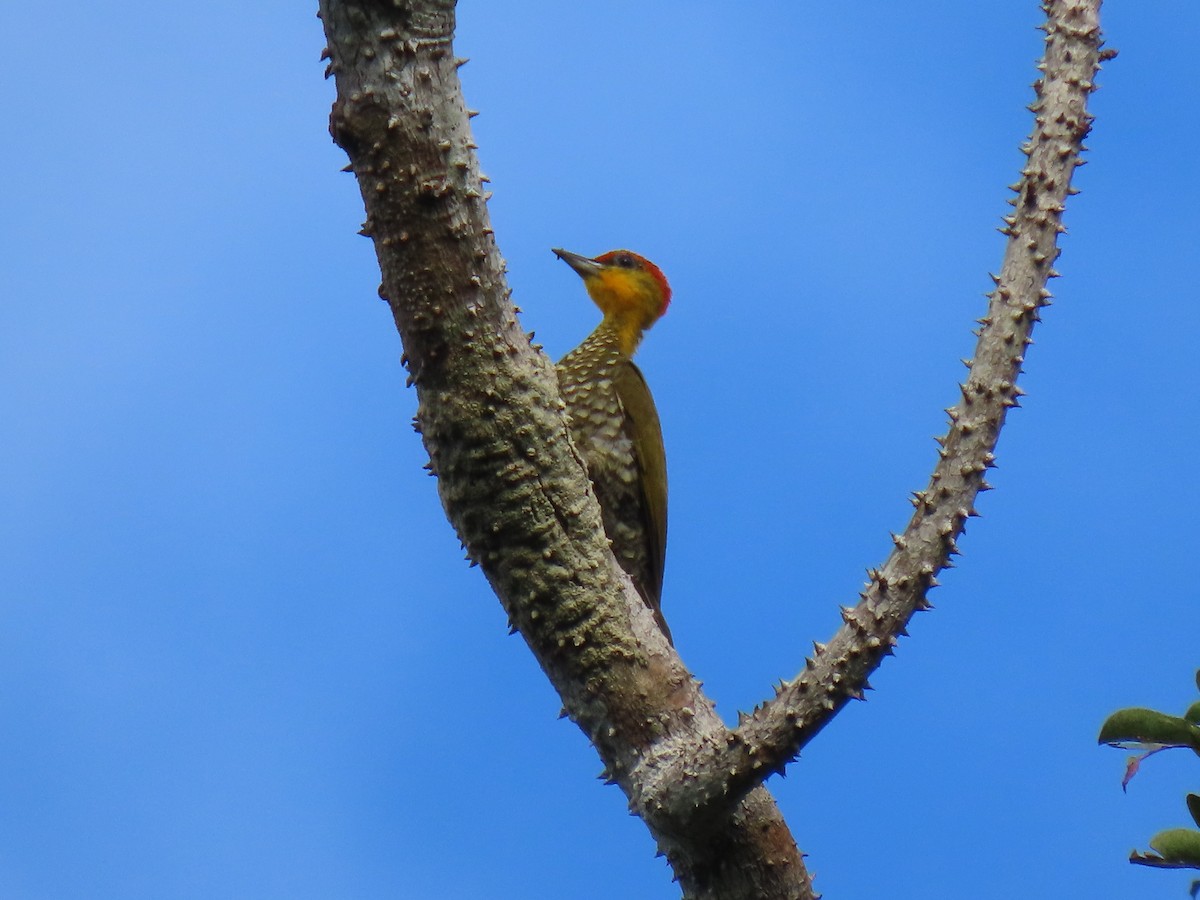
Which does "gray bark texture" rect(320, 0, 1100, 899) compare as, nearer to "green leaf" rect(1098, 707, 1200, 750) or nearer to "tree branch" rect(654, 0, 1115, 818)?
"tree branch" rect(654, 0, 1115, 818)

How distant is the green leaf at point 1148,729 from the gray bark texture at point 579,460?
56 cm

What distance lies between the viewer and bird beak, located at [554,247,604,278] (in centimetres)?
689

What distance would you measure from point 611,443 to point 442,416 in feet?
6.34

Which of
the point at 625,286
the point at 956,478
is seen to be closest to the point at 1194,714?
the point at 956,478

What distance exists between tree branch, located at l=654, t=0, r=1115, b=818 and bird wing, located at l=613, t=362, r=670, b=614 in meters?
1.84

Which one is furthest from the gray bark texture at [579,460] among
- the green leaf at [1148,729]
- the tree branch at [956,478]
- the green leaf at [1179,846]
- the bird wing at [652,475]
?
the bird wing at [652,475]

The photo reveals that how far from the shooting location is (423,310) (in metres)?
3.77

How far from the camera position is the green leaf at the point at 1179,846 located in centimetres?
296

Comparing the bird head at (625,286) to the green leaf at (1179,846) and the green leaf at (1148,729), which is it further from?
the green leaf at (1179,846)

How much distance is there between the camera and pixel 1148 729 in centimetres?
309

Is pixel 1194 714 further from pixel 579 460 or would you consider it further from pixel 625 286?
pixel 625 286

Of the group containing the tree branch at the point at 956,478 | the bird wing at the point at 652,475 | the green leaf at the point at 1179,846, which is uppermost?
the bird wing at the point at 652,475

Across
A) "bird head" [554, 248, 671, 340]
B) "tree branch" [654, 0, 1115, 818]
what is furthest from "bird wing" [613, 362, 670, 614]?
"tree branch" [654, 0, 1115, 818]

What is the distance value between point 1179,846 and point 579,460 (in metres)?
1.90
